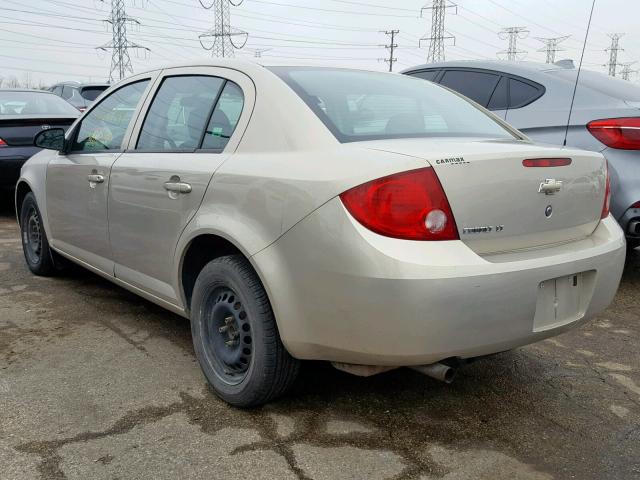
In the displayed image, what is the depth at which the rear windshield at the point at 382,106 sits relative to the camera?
102 inches

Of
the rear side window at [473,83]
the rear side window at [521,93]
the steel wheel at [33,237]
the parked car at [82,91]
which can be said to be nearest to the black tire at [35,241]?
the steel wheel at [33,237]

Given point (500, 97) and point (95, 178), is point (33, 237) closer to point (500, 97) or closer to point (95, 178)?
point (95, 178)

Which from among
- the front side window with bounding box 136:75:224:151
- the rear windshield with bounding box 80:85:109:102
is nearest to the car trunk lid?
the front side window with bounding box 136:75:224:151

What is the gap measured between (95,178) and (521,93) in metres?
3.38

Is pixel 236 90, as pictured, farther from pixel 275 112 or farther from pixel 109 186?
pixel 109 186

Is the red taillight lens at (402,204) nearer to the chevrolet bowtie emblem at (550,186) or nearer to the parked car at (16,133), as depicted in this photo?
the chevrolet bowtie emblem at (550,186)

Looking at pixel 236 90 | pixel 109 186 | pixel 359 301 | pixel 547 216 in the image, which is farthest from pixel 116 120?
pixel 547 216

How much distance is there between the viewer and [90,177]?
361 centimetres

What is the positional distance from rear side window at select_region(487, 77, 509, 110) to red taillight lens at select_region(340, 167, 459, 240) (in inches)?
132

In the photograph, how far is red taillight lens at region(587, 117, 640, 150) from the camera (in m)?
4.15

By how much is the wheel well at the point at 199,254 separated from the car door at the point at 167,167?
0.07 meters

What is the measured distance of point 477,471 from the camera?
Result: 2.22 metres

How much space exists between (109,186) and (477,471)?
93.2 inches

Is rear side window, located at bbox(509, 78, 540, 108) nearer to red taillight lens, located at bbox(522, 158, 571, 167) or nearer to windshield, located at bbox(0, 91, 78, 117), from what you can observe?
red taillight lens, located at bbox(522, 158, 571, 167)
